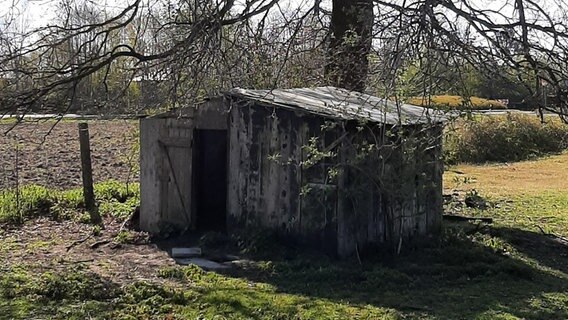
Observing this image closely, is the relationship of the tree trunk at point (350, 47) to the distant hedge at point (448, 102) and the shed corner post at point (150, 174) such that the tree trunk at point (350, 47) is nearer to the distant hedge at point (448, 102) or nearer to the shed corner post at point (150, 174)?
the distant hedge at point (448, 102)

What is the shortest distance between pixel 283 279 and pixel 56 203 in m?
5.62

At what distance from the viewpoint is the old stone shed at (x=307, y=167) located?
28.9 feet

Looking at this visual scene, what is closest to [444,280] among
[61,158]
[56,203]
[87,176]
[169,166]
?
[169,166]

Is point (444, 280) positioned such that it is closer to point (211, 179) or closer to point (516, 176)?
point (211, 179)

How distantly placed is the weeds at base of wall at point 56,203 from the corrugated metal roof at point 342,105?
349 centimetres

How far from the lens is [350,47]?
9141mm

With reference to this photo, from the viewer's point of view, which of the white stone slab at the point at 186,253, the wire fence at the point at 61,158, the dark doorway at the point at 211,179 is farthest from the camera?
the wire fence at the point at 61,158

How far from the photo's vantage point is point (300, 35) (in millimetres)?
11211

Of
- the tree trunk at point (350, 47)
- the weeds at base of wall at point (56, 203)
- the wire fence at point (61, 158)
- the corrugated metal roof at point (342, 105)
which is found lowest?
the weeds at base of wall at point (56, 203)

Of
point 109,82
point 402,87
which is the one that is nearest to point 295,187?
point 402,87

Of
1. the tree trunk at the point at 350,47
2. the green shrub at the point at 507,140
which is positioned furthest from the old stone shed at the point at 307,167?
A: the green shrub at the point at 507,140

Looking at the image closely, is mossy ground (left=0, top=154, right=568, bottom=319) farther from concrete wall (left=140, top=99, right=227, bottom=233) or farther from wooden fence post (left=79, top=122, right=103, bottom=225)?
wooden fence post (left=79, top=122, right=103, bottom=225)

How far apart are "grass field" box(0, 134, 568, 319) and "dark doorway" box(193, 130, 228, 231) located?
1.15 meters

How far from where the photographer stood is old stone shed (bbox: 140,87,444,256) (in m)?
8.81
